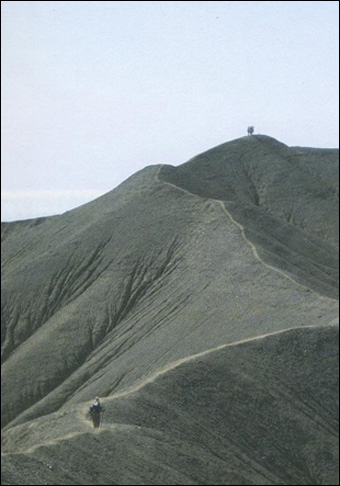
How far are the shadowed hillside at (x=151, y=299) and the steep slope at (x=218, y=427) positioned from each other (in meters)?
0.14

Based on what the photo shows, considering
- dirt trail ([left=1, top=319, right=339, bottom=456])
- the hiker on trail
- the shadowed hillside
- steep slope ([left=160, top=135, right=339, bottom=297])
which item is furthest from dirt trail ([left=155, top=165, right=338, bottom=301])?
the hiker on trail

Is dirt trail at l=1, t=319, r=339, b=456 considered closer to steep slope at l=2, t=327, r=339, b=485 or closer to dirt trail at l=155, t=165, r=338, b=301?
steep slope at l=2, t=327, r=339, b=485

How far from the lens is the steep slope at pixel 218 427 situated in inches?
1809

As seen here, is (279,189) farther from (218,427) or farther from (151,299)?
(218,427)

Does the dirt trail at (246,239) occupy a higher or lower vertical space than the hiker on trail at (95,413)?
higher

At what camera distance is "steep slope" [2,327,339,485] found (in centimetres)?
4594

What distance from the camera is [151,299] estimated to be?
81.5 m

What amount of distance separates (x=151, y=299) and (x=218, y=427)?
96.7 feet

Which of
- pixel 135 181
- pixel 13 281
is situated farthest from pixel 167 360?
pixel 135 181

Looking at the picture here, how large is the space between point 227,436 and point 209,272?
2548cm

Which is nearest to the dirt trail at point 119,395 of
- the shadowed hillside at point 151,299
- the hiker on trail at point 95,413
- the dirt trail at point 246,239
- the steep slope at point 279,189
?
the hiker on trail at point 95,413

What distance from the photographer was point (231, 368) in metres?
55.6

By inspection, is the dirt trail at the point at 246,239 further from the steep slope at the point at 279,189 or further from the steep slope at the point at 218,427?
the steep slope at the point at 218,427

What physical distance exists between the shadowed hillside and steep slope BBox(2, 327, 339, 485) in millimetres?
139
